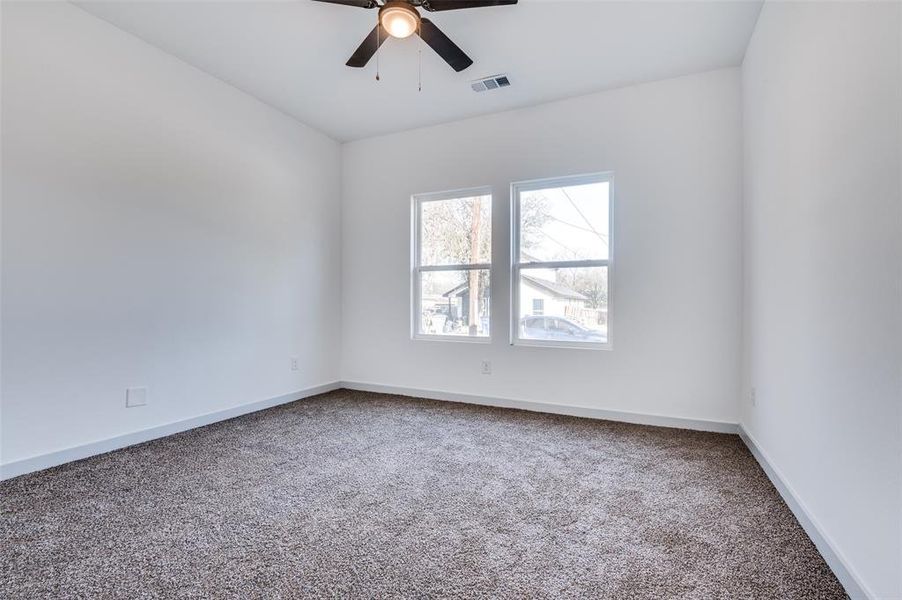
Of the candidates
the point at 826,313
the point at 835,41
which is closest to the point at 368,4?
the point at 835,41

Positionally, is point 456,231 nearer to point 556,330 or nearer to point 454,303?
point 454,303

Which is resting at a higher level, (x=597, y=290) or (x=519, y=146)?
(x=519, y=146)

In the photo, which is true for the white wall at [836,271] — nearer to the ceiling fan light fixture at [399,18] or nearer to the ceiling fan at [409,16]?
the ceiling fan at [409,16]

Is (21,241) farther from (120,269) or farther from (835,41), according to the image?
(835,41)

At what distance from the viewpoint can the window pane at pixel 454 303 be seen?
4.17 m

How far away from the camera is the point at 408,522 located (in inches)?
75.2

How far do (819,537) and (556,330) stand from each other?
230 cm

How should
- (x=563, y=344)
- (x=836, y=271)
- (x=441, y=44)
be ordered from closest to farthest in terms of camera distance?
(x=836, y=271) → (x=441, y=44) → (x=563, y=344)

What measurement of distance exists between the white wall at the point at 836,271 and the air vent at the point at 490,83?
1.71 metres

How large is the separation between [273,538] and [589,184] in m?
3.43

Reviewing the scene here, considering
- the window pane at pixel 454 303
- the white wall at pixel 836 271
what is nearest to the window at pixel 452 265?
the window pane at pixel 454 303

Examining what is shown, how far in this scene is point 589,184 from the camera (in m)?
3.72

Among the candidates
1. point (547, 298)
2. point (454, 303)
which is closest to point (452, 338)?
point (454, 303)

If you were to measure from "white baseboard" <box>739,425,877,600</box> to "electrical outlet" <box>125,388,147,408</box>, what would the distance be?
3823mm
